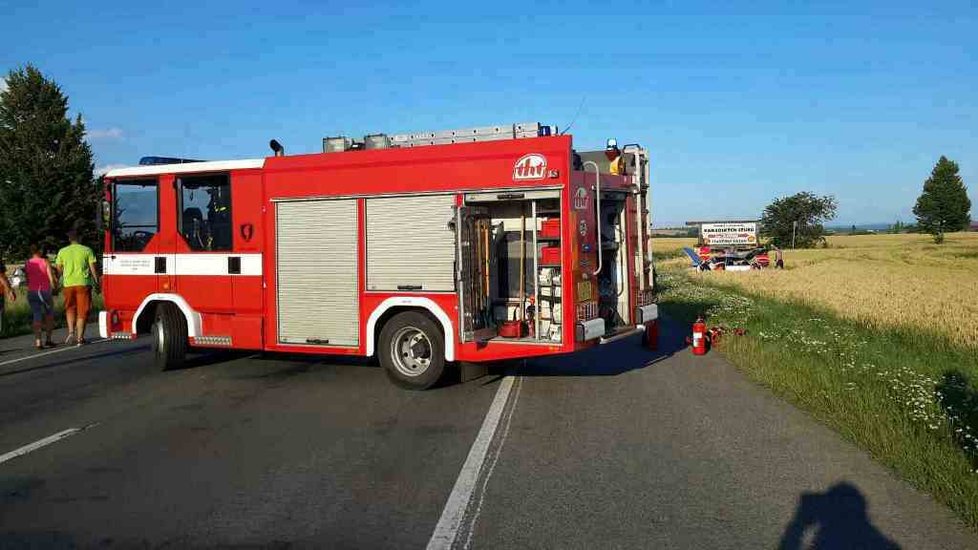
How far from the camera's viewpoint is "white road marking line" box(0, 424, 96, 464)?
20.8 ft

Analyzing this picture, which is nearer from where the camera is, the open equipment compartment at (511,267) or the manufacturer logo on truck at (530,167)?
the manufacturer logo on truck at (530,167)

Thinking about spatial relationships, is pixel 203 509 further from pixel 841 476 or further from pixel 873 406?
pixel 873 406

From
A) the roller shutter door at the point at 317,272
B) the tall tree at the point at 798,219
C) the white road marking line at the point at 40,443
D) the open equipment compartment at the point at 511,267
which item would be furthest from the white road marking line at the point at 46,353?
the tall tree at the point at 798,219

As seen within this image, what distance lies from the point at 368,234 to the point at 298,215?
1.03m

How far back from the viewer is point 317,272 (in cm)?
948

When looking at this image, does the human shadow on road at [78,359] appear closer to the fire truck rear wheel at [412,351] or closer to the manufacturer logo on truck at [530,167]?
the fire truck rear wheel at [412,351]

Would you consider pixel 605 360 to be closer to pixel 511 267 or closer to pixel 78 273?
pixel 511 267

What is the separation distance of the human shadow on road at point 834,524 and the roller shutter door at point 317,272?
563 centimetres

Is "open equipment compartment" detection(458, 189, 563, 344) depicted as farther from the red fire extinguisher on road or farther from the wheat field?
the wheat field

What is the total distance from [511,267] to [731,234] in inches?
1812

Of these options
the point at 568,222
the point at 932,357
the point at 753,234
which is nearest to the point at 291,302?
the point at 568,222

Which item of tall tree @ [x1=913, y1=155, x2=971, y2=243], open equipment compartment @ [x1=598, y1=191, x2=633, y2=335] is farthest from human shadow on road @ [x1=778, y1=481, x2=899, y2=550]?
tall tree @ [x1=913, y1=155, x2=971, y2=243]

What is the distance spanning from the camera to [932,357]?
425 inches

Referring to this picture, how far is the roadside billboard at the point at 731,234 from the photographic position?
51.5 metres
